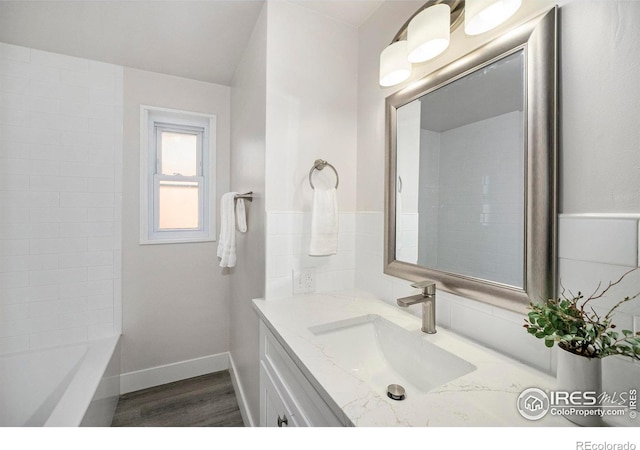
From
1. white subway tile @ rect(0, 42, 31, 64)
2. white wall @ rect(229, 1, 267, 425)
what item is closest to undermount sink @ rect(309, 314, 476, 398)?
white wall @ rect(229, 1, 267, 425)

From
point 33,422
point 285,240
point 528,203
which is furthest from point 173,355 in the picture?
point 528,203

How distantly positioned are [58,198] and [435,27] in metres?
2.35

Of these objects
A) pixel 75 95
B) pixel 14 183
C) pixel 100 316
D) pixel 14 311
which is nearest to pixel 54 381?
pixel 100 316

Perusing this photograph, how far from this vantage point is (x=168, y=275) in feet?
7.03

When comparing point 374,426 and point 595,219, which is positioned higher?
point 595,219

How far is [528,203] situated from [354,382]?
2.24 feet

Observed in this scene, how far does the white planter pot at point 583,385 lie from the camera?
22.0 inches

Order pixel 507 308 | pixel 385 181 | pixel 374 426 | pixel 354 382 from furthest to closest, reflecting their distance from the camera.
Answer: pixel 385 181 < pixel 507 308 < pixel 354 382 < pixel 374 426

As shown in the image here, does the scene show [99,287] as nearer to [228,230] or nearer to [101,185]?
[101,185]

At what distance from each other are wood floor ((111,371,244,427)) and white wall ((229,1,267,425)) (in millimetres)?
145

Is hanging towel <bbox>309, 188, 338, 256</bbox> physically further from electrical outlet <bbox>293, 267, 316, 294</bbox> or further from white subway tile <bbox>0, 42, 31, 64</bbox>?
white subway tile <bbox>0, 42, 31, 64</bbox>

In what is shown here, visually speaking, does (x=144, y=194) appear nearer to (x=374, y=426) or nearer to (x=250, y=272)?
(x=250, y=272)

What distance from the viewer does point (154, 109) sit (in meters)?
2.06

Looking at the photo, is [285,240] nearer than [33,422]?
Yes
